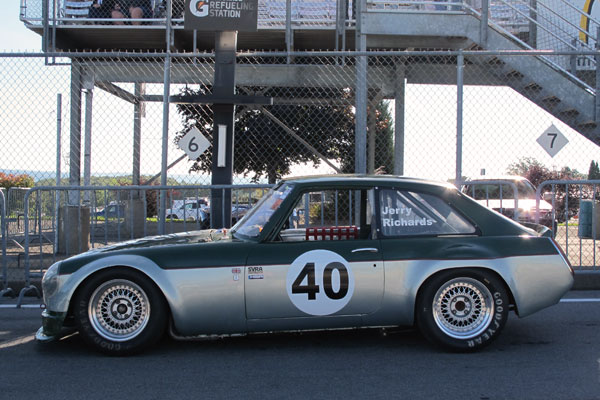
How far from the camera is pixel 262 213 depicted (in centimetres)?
497

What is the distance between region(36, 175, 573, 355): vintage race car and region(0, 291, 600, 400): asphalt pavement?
0.20 m

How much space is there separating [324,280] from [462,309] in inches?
43.1

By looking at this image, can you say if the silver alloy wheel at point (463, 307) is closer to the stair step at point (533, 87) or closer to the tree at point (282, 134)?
the stair step at point (533, 87)

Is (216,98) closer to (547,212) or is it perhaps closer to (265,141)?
(547,212)

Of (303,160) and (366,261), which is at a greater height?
(303,160)

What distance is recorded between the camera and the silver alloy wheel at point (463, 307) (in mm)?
4613

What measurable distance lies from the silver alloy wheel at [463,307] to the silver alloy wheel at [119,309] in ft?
7.27

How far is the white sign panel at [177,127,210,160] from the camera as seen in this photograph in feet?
26.3

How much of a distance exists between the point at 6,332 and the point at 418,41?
11207mm

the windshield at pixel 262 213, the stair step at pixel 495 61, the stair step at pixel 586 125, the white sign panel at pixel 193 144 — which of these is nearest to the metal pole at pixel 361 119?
the white sign panel at pixel 193 144

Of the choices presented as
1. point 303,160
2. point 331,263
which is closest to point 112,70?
point 303,160

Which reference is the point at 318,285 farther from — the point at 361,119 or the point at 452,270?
the point at 361,119

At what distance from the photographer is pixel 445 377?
4.04 metres

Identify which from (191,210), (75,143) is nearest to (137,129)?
(75,143)
